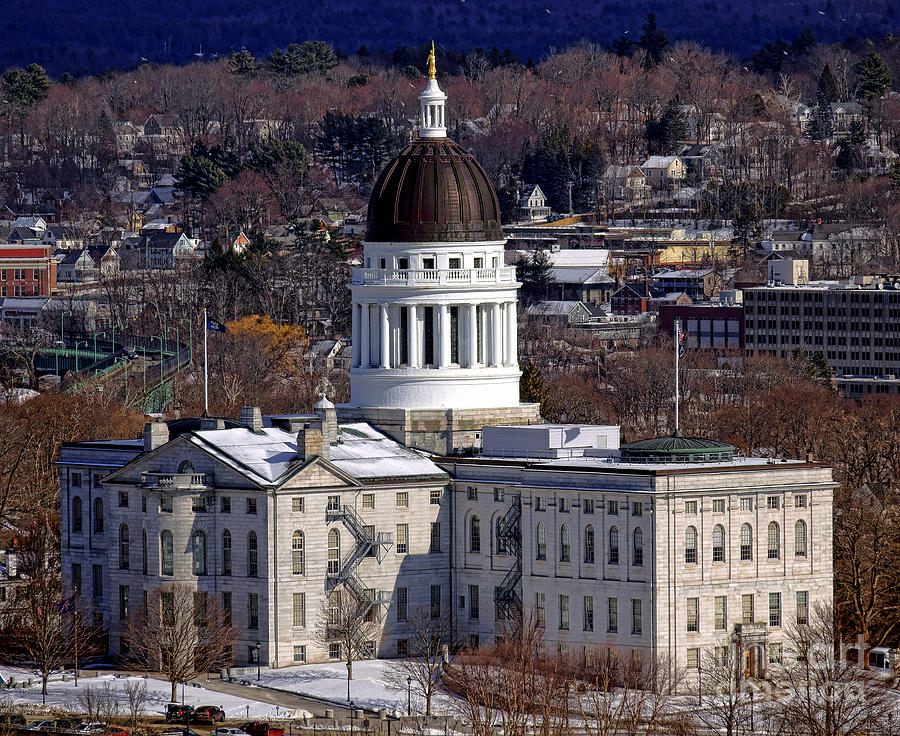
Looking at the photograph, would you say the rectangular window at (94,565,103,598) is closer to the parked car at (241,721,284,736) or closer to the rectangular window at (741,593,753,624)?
the parked car at (241,721,284,736)

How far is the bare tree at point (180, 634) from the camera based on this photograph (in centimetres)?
14675

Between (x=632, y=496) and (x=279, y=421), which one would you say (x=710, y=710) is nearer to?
(x=632, y=496)

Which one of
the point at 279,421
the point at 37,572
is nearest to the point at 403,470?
the point at 279,421

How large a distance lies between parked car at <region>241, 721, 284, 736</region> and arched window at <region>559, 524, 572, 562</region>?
55.9ft

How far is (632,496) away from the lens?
147m

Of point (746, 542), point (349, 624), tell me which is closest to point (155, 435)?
point (349, 624)

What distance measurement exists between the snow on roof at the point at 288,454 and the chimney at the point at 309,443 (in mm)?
573

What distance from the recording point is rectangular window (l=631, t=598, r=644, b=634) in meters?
147

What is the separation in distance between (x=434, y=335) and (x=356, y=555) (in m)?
13.7

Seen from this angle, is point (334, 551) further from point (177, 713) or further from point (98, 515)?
point (177, 713)

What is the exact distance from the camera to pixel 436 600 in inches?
6176

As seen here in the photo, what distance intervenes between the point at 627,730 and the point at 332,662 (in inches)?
824

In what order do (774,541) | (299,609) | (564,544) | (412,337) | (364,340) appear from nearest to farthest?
1. (774,541)
2. (564,544)
3. (299,609)
4. (412,337)
5. (364,340)

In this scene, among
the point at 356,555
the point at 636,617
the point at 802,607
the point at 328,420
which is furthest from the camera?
the point at 328,420
